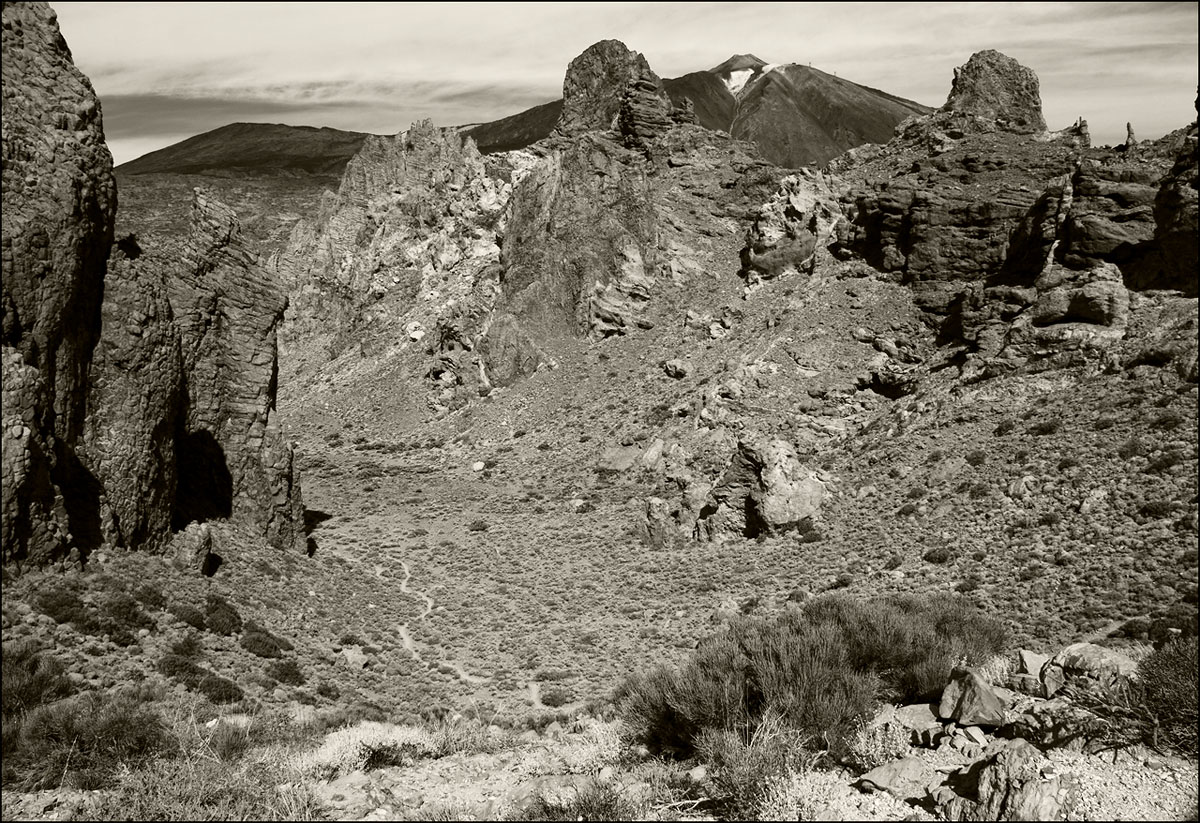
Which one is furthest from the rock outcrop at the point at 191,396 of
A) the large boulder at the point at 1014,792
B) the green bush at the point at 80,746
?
the large boulder at the point at 1014,792

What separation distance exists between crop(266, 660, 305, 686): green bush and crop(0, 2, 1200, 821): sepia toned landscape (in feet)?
0.37

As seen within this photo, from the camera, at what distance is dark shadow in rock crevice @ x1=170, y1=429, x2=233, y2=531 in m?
30.5

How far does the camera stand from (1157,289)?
35125mm

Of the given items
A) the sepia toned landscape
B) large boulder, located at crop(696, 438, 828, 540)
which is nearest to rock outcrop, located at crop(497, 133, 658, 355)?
the sepia toned landscape

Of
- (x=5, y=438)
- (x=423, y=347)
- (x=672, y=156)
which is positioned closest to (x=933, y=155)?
(x=672, y=156)

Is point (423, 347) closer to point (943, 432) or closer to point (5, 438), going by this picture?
point (943, 432)

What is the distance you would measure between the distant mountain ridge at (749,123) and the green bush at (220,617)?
135428mm

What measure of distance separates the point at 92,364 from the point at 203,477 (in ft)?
A: 22.0

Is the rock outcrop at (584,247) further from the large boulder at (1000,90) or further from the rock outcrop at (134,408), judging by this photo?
the rock outcrop at (134,408)

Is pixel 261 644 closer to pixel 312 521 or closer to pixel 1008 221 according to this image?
pixel 312 521

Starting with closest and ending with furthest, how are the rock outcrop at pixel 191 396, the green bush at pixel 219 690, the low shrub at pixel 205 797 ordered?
1. the low shrub at pixel 205 797
2. the green bush at pixel 219 690
3. the rock outcrop at pixel 191 396

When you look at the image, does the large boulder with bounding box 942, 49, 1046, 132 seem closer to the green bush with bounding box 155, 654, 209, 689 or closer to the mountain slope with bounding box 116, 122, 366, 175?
the green bush with bounding box 155, 654, 209, 689

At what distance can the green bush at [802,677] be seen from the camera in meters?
12.5

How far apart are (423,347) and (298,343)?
19097 millimetres
